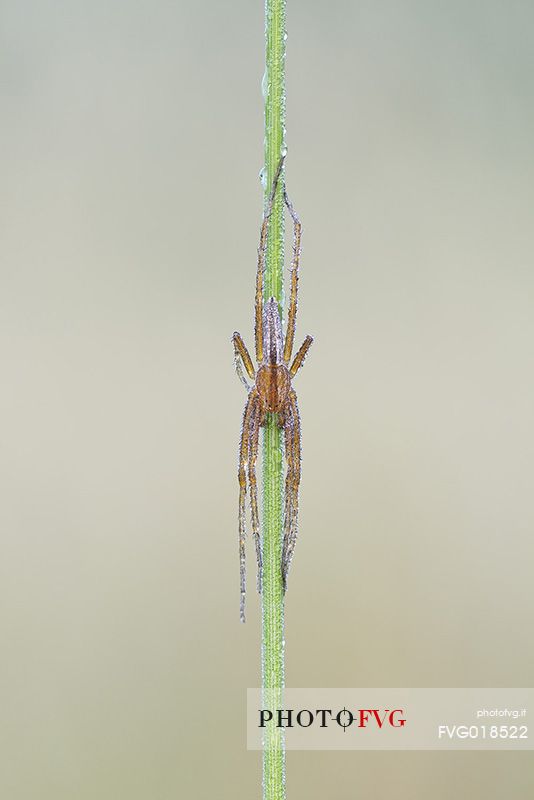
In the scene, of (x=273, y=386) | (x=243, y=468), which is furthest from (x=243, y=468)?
(x=273, y=386)

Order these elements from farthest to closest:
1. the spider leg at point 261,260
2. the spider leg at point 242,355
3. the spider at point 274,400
Answer: the spider leg at point 242,355
the spider at point 274,400
the spider leg at point 261,260

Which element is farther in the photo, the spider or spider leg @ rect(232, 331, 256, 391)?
spider leg @ rect(232, 331, 256, 391)

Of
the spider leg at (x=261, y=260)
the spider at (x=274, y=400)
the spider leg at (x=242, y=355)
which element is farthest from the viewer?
the spider leg at (x=242, y=355)

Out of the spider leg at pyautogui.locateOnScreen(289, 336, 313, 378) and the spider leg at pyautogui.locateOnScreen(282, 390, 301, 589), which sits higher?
the spider leg at pyautogui.locateOnScreen(289, 336, 313, 378)

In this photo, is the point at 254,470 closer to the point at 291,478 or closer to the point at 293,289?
the point at 291,478

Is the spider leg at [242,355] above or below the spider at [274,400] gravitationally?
above

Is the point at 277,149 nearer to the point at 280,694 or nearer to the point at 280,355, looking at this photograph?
the point at 280,355

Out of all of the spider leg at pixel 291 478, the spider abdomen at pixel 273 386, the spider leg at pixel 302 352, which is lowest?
the spider leg at pixel 291 478

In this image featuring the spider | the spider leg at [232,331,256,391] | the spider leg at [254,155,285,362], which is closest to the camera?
the spider leg at [254,155,285,362]
